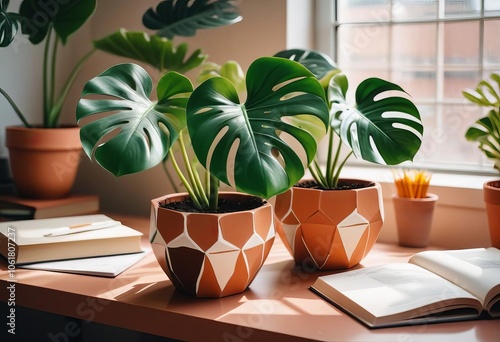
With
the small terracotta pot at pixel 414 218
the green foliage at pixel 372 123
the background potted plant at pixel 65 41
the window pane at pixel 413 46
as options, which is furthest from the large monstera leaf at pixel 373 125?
the window pane at pixel 413 46

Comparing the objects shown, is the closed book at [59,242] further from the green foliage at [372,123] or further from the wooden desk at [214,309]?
the green foliage at [372,123]

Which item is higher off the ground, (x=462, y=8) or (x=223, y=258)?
(x=462, y=8)

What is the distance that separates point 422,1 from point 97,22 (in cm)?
105

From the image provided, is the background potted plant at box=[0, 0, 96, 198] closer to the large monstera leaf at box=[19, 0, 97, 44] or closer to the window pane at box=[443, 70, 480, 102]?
the large monstera leaf at box=[19, 0, 97, 44]

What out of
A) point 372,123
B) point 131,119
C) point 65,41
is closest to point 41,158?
point 65,41

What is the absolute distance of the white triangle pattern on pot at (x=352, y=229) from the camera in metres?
1.41

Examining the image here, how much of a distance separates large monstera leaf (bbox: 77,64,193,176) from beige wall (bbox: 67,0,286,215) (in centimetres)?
63

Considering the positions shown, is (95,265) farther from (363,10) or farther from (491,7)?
(491,7)

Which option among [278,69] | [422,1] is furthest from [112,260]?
[422,1]

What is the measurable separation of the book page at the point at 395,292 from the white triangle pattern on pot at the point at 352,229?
0.08 metres

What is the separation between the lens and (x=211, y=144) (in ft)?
3.73

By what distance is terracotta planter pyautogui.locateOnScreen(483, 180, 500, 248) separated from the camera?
1463 mm

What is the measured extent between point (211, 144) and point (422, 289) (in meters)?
0.48

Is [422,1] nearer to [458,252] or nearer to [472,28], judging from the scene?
[472,28]
